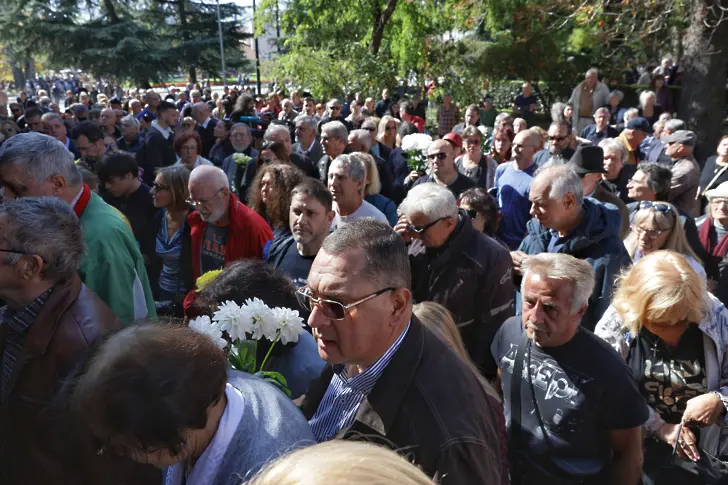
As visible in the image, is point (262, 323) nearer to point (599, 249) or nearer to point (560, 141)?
point (599, 249)

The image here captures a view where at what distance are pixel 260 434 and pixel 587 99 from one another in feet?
45.8

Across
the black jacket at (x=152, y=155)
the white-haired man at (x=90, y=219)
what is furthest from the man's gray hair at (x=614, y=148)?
the black jacket at (x=152, y=155)

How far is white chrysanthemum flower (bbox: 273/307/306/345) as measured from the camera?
2.61 metres

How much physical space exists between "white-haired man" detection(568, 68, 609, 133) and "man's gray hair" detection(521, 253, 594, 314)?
12.1 m

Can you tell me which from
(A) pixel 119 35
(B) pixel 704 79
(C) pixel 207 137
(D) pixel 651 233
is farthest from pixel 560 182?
(A) pixel 119 35

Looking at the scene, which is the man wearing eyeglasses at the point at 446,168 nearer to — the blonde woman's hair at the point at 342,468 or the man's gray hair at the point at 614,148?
the man's gray hair at the point at 614,148

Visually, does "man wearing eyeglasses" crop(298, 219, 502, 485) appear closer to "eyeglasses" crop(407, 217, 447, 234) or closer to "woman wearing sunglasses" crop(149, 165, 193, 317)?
"eyeglasses" crop(407, 217, 447, 234)

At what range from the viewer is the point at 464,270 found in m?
4.02

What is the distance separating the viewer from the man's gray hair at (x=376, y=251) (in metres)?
2.21

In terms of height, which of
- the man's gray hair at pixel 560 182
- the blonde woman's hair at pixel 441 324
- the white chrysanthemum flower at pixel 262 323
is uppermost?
the man's gray hair at pixel 560 182

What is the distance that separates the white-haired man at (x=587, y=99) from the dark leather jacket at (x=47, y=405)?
43.8 feet

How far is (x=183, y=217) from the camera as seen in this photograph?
5.55 m

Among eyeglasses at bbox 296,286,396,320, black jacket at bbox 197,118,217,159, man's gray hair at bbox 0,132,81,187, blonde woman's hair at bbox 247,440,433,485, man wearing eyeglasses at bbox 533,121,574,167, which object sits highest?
blonde woman's hair at bbox 247,440,433,485

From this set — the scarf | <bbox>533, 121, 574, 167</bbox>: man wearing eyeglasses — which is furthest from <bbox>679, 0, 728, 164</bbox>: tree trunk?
the scarf
